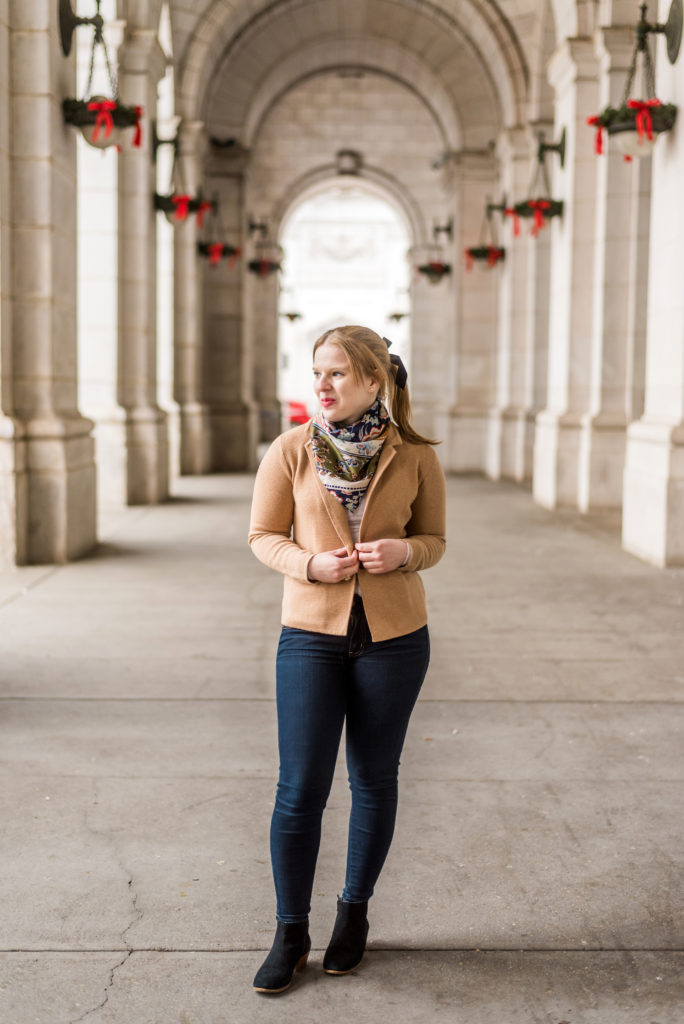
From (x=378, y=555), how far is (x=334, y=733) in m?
0.49

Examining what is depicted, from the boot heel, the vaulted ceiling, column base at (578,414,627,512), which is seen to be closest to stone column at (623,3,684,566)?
column base at (578,414,627,512)

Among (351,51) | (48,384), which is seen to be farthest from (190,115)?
(48,384)

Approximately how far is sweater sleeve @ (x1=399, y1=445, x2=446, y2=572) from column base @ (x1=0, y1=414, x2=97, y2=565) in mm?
7049

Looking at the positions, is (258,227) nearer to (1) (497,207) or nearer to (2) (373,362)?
(1) (497,207)

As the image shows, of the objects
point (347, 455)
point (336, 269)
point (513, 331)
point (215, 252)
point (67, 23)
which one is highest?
point (336, 269)

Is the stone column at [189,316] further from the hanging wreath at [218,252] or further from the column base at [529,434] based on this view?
the column base at [529,434]

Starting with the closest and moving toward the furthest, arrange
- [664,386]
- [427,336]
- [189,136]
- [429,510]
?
[429,510], [664,386], [189,136], [427,336]

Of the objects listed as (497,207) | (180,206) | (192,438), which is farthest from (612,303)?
(192,438)

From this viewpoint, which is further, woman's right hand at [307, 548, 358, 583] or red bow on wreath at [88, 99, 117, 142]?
red bow on wreath at [88, 99, 117, 142]

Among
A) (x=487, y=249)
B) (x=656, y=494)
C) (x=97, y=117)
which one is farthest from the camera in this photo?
(x=487, y=249)

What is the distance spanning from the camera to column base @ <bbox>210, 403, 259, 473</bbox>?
75.0 feet

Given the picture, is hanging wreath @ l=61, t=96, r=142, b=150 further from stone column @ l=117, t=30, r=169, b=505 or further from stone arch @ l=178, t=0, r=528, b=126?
stone arch @ l=178, t=0, r=528, b=126

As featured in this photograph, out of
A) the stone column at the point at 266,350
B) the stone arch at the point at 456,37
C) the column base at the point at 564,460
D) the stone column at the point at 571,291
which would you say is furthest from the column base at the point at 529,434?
the stone column at the point at 266,350

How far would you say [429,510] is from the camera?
3.30 m
